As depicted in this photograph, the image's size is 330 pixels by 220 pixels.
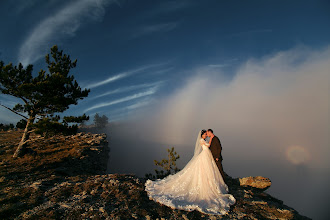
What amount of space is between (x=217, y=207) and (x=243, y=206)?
175cm

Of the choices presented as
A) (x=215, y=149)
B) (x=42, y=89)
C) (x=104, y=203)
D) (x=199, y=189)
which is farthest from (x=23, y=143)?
(x=215, y=149)

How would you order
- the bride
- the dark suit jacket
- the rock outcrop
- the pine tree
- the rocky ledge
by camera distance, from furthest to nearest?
1. the pine tree
2. the rock outcrop
3. the dark suit jacket
4. the bride
5. the rocky ledge

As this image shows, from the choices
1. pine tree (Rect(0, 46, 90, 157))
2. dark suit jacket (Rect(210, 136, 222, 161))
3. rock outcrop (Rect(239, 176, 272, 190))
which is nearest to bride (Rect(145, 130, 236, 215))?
dark suit jacket (Rect(210, 136, 222, 161))

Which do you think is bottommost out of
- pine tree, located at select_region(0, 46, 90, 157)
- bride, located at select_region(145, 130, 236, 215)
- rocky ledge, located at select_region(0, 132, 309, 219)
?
rocky ledge, located at select_region(0, 132, 309, 219)

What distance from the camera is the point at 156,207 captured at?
713cm

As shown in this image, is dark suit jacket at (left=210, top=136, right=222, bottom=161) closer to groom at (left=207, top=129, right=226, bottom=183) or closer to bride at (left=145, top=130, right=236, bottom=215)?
groom at (left=207, top=129, right=226, bottom=183)

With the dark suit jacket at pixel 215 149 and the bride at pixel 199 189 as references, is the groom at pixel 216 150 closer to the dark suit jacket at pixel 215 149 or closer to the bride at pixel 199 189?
the dark suit jacket at pixel 215 149

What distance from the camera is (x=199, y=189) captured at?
8195 millimetres

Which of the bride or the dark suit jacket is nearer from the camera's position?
the bride

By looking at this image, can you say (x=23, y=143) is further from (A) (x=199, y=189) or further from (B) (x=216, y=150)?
(B) (x=216, y=150)

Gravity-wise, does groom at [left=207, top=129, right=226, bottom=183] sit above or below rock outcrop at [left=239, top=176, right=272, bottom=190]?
above

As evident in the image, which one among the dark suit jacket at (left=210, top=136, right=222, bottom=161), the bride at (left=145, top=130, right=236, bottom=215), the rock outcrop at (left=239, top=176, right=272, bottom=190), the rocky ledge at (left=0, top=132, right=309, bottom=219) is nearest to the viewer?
the rocky ledge at (left=0, top=132, right=309, bottom=219)

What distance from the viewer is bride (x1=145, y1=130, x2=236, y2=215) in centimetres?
711

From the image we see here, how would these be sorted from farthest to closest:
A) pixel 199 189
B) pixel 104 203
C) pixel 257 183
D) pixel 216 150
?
pixel 257 183, pixel 216 150, pixel 199 189, pixel 104 203
